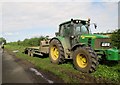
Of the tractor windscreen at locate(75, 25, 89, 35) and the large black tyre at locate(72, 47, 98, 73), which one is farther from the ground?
the tractor windscreen at locate(75, 25, 89, 35)

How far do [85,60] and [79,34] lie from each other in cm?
202

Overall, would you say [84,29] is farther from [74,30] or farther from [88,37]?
[88,37]

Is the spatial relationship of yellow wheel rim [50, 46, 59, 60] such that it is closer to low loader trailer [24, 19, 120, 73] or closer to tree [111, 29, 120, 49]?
low loader trailer [24, 19, 120, 73]

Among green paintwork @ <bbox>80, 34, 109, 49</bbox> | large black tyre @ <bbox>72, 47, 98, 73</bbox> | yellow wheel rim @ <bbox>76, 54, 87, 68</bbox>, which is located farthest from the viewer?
green paintwork @ <bbox>80, 34, 109, 49</bbox>

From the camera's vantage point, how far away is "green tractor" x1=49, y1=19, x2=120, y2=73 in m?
10.5

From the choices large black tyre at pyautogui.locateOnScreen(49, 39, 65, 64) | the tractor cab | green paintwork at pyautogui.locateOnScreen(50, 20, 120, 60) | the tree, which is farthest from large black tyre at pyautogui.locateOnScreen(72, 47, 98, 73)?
the tree

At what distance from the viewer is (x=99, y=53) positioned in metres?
11.1

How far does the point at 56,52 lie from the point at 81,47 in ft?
10.6

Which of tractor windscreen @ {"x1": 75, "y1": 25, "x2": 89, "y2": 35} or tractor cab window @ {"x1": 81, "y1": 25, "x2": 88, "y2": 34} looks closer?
tractor windscreen @ {"x1": 75, "y1": 25, "x2": 89, "y2": 35}

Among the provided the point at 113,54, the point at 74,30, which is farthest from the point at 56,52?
the point at 113,54

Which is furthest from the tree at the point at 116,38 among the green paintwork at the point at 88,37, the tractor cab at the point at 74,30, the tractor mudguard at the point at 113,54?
the tractor mudguard at the point at 113,54

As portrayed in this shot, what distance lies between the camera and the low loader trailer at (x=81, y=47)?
10531mm

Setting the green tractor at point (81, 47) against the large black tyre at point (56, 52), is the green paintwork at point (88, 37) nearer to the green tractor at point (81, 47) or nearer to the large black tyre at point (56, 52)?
the green tractor at point (81, 47)

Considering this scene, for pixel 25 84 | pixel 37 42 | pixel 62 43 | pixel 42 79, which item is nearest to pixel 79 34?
pixel 62 43
